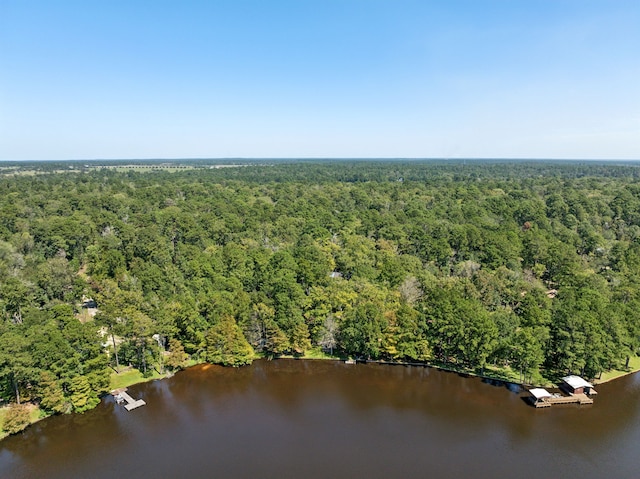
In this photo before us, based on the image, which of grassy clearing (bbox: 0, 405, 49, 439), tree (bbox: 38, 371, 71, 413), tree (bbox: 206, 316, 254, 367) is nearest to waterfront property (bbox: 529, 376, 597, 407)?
tree (bbox: 206, 316, 254, 367)

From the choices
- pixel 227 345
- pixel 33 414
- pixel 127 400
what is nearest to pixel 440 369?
pixel 227 345

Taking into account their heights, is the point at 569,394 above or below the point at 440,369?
above

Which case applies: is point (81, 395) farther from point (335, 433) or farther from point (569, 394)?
point (569, 394)

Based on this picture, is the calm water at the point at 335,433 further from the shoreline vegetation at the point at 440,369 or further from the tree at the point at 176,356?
the tree at the point at 176,356

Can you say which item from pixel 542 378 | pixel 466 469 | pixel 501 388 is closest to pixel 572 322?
pixel 542 378

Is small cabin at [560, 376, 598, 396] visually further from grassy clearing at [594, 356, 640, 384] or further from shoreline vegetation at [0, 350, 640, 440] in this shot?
grassy clearing at [594, 356, 640, 384]

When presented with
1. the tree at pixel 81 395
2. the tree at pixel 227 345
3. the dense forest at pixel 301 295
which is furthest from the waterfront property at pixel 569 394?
the tree at pixel 81 395

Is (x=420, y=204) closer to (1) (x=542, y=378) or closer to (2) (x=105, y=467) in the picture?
(1) (x=542, y=378)
